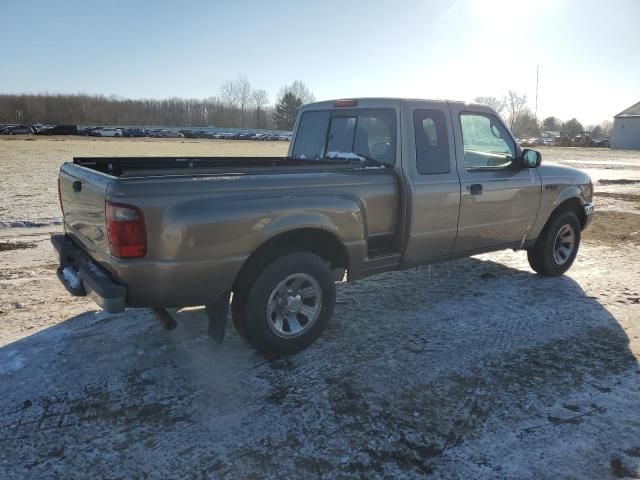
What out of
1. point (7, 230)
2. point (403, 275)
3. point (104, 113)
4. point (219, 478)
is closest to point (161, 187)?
point (219, 478)

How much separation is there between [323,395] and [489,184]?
2.82 meters

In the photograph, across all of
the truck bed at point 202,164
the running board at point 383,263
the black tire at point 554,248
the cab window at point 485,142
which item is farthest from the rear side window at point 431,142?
the black tire at point 554,248

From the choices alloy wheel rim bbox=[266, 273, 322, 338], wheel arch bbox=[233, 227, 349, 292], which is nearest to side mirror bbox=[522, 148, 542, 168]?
wheel arch bbox=[233, 227, 349, 292]

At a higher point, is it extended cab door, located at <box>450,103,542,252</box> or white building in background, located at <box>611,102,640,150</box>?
white building in background, located at <box>611,102,640,150</box>

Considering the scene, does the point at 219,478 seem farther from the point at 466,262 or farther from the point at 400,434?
the point at 466,262

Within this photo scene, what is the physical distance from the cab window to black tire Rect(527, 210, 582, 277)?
→ 3.73ft

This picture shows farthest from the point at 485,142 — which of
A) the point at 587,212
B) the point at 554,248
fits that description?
the point at 587,212

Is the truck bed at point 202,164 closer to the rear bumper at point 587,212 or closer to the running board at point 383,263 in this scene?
the running board at point 383,263

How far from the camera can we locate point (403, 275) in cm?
585

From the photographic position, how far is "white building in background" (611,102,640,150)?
57.4 m

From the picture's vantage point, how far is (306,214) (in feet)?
11.7

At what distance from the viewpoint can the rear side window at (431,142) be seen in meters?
4.42

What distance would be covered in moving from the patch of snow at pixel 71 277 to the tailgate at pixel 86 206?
19 cm

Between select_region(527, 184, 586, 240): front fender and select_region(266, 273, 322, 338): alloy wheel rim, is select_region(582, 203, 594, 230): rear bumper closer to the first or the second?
select_region(527, 184, 586, 240): front fender
